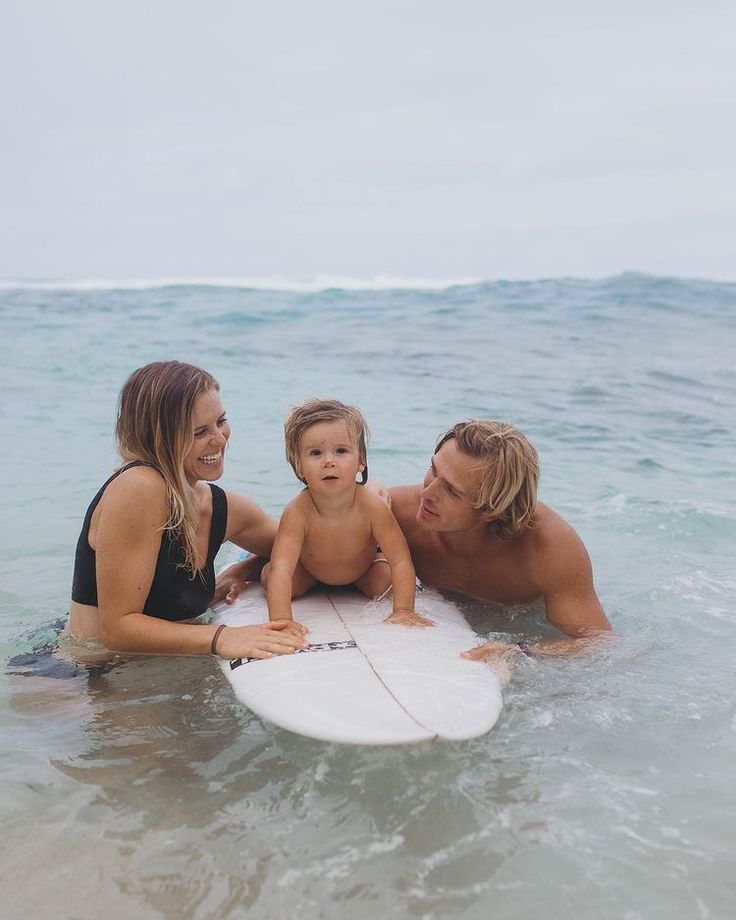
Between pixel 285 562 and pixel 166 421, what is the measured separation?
0.77 meters

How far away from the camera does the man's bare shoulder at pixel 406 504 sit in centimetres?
412

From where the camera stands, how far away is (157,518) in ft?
10.6

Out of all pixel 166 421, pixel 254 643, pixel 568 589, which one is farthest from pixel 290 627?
pixel 568 589

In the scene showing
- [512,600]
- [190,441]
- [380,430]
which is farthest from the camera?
[380,430]

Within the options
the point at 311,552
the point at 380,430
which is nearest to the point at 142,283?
the point at 380,430

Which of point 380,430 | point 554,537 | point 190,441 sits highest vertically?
point 190,441

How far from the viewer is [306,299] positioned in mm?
24062

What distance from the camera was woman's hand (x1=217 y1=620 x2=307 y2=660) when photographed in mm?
3258

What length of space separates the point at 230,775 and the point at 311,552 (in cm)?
114

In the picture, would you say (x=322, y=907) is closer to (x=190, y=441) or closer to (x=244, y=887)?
(x=244, y=887)

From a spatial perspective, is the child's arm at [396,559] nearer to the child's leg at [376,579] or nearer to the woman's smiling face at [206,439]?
the child's leg at [376,579]

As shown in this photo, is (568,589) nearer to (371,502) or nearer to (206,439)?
(371,502)

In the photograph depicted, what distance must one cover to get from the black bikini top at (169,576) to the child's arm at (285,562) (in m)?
0.23

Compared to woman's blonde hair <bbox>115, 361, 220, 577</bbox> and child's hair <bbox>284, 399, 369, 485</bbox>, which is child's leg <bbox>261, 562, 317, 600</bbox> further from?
woman's blonde hair <bbox>115, 361, 220, 577</bbox>
